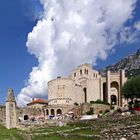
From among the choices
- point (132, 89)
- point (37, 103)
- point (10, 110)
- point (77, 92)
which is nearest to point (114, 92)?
point (77, 92)

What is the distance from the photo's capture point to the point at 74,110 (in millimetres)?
117438

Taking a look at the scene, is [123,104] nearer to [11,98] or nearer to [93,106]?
[93,106]

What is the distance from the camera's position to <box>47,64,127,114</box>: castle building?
129m

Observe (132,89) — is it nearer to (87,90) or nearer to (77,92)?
(87,90)

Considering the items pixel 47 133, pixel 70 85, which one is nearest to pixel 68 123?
pixel 47 133

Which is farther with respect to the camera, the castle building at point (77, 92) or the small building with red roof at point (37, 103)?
the small building with red roof at point (37, 103)

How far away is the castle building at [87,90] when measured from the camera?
129 meters

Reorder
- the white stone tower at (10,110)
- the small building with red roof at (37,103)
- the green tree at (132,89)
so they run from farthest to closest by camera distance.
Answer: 1. the small building with red roof at (37,103)
2. the green tree at (132,89)
3. the white stone tower at (10,110)

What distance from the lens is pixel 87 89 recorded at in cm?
13025

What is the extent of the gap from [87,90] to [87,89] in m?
0.32

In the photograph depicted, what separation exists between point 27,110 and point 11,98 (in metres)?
43.9

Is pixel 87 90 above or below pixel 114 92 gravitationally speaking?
above

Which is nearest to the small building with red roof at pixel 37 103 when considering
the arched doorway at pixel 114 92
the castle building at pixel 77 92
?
the castle building at pixel 77 92

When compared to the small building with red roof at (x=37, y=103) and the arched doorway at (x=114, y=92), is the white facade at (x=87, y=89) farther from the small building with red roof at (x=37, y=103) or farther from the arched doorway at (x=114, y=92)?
the small building with red roof at (x=37, y=103)
